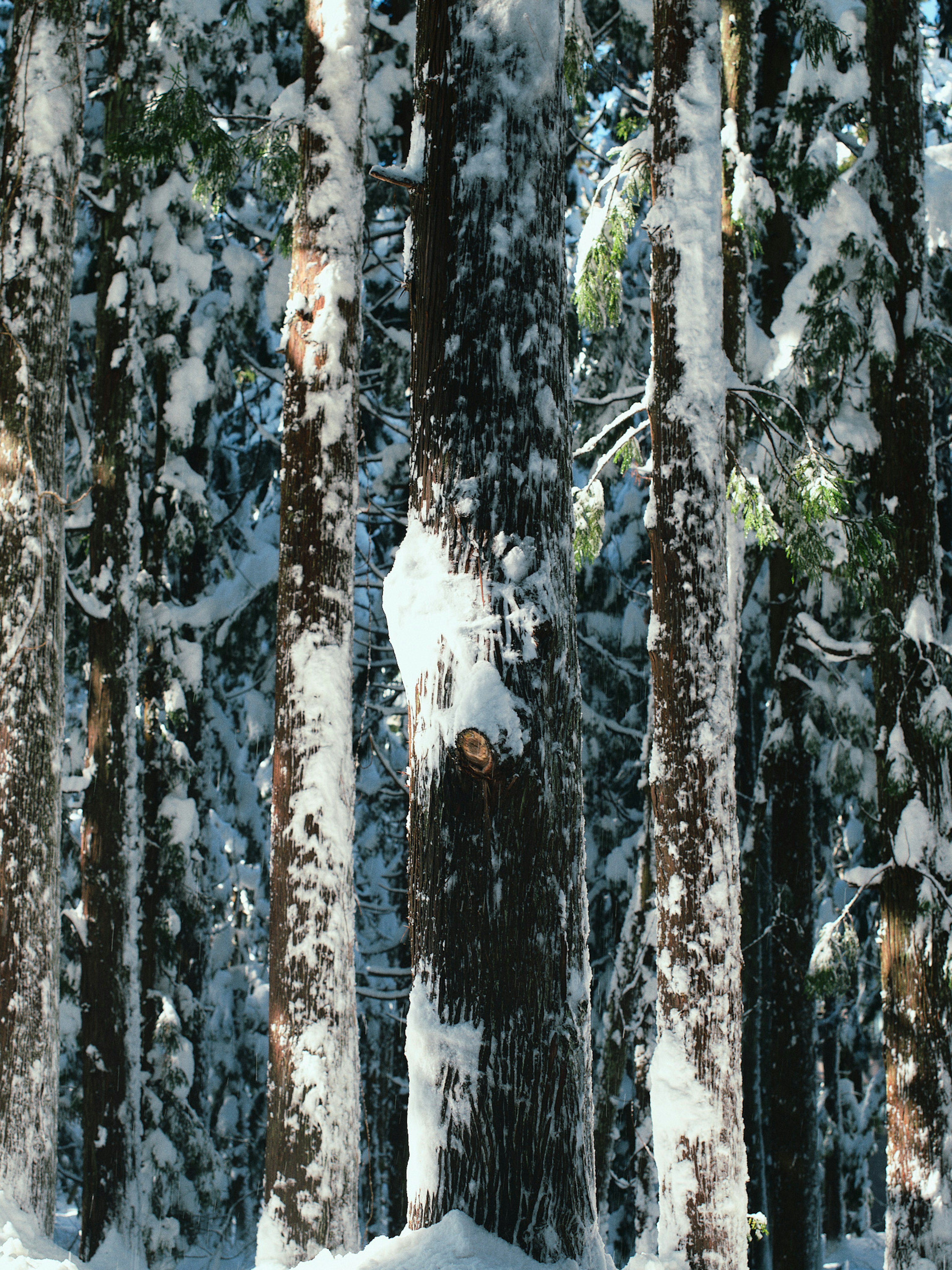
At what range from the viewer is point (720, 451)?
588 cm

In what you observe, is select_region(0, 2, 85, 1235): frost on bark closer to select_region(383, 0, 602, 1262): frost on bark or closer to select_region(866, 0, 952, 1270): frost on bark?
select_region(383, 0, 602, 1262): frost on bark

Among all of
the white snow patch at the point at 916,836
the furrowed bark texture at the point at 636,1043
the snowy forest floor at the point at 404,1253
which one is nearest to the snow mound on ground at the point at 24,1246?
the snowy forest floor at the point at 404,1253

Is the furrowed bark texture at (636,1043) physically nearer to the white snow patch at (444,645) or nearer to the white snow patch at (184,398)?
the white snow patch at (444,645)

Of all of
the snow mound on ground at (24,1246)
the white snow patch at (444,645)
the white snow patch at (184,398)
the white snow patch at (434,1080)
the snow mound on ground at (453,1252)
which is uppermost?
the white snow patch at (184,398)

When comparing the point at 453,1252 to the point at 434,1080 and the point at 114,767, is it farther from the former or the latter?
Result: the point at 114,767

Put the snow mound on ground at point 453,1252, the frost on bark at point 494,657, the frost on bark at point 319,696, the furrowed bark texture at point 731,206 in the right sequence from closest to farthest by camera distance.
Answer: the snow mound on ground at point 453,1252
the frost on bark at point 494,657
the frost on bark at point 319,696
the furrowed bark texture at point 731,206

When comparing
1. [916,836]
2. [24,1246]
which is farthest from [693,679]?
[24,1246]

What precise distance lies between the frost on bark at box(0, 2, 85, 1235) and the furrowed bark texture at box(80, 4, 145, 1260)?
Result: 3.14 metres

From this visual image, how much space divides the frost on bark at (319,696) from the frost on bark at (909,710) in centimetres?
395

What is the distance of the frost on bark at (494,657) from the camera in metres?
2.50

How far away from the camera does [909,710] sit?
317 inches

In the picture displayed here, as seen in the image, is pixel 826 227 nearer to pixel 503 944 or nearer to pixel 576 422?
pixel 576 422

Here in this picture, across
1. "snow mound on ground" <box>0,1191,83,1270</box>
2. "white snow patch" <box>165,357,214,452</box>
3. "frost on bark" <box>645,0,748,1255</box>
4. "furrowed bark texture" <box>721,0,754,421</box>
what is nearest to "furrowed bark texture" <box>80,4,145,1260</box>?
"white snow patch" <box>165,357,214,452</box>

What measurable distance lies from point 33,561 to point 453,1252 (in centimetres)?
495
